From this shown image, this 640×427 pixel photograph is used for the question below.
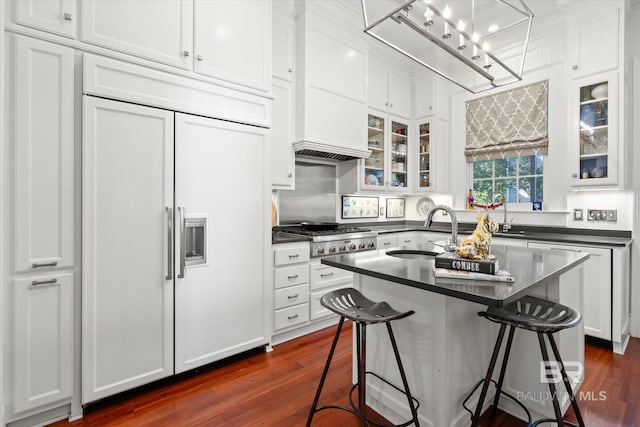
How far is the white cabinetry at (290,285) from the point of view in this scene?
2799 mm

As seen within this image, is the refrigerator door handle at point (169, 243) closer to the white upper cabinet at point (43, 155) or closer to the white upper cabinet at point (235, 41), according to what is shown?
the white upper cabinet at point (43, 155)

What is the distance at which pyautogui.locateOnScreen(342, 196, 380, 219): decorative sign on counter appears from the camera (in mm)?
4109

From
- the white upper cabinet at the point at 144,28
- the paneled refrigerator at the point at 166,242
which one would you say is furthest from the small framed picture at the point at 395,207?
the white upper cabinet at the point at 144,28

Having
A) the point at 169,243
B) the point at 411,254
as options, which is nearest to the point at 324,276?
the point at 411,254

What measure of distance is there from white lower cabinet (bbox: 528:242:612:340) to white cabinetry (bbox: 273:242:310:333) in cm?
243

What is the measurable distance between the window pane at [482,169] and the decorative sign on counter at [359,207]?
1.33m

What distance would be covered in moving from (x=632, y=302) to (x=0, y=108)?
4871 millimetres

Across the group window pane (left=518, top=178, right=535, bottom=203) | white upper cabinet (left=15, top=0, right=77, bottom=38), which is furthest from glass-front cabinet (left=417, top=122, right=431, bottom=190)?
white upper cabinet (left=15, top=0, right=77, bottom=38)

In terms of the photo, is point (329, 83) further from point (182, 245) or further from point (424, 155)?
point (182, 245)

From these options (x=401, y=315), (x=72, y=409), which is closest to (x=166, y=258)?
(x=72, y=409)

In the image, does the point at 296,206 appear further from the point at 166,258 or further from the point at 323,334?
the point at 166,258

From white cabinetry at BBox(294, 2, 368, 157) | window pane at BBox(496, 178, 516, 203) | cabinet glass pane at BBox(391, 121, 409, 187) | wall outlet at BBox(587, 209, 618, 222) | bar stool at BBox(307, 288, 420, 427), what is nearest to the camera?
bar stool at BBox(307, 288, 420, 427)

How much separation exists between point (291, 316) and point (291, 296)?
179mm

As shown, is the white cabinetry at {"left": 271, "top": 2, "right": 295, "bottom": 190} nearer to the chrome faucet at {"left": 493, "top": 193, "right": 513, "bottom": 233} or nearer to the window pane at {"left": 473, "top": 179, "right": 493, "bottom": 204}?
the chrome faucet at {"left": 493, "top": 193, "right": 513, "bottom": 233}
